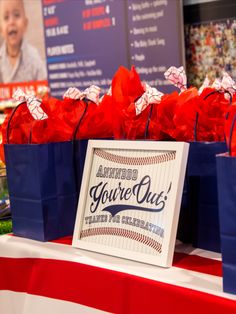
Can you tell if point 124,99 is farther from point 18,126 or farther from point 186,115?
point 18,126

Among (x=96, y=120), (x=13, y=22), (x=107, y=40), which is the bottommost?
(x=96, y=120)

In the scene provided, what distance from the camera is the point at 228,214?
102 centimetres

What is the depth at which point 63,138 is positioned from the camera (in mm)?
1503

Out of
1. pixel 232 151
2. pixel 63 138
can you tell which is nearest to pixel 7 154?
pixel 63 138

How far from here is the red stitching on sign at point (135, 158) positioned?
4.01ft

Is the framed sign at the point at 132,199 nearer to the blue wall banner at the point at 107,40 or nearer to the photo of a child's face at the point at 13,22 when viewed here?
the blue wall banner at the point at 107,40

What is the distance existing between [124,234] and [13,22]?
13.0ft

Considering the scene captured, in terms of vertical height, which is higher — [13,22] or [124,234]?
[13,22]

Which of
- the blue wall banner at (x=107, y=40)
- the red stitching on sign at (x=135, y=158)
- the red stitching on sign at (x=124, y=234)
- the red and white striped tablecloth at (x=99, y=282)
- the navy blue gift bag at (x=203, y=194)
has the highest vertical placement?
the blue wall banner at (x=107, y=40)

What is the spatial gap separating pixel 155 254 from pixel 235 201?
0.85 feet

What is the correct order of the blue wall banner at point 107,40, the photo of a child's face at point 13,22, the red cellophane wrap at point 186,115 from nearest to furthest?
the red cellophane wrap at point 186,115 < the blue wall banner at point 107,40 < the photo of a child's face at point 13,22

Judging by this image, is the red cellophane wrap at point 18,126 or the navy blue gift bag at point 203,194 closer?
the navy blue gift bag at point 203,194

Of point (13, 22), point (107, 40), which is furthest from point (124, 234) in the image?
point (13, 22)

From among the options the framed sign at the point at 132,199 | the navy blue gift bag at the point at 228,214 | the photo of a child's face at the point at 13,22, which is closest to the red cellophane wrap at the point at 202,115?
the framed sign at the point at 132,199
